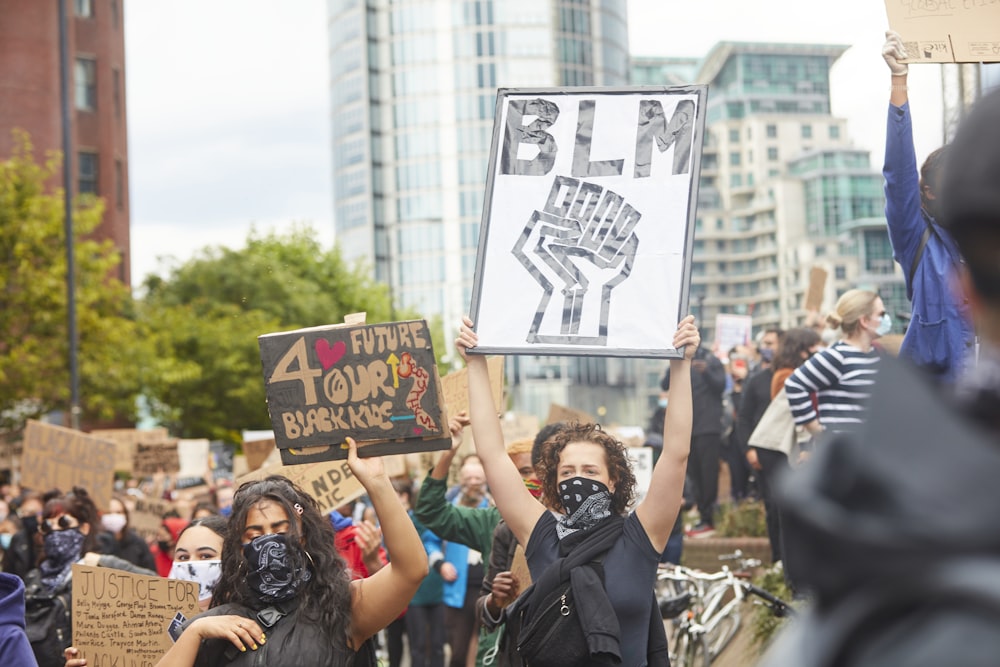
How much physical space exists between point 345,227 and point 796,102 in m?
66.8

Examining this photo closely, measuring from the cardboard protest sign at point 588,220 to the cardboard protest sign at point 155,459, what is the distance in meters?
12.6

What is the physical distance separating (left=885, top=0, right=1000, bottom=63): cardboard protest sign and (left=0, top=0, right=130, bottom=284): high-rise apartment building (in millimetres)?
40293

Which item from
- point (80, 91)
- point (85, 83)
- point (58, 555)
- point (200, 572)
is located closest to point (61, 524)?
point (58, 555)

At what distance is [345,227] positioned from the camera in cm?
13350

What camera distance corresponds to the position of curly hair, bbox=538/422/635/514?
5.00m

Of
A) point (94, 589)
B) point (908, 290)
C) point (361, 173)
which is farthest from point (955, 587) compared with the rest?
point (361, 173)

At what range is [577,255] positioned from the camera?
208 inches

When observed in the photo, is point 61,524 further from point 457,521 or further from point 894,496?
point 894,496

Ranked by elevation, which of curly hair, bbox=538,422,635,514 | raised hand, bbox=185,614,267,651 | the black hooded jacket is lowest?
raised hand, bbox=185,614,267,651

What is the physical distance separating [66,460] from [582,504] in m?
8.50

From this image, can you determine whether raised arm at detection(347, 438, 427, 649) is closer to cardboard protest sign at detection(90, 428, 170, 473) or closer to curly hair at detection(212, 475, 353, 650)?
curly hair at detection(212, 475, 353, 650)

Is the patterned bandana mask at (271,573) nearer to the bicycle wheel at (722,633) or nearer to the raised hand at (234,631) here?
the raised hand at (234,631)

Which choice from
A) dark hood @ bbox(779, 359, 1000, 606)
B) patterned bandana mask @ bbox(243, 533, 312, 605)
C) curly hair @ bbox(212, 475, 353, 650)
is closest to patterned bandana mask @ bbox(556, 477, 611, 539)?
curly hair @ bbox(212, 475, 353, 650)

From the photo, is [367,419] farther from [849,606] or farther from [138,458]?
[138,458]
